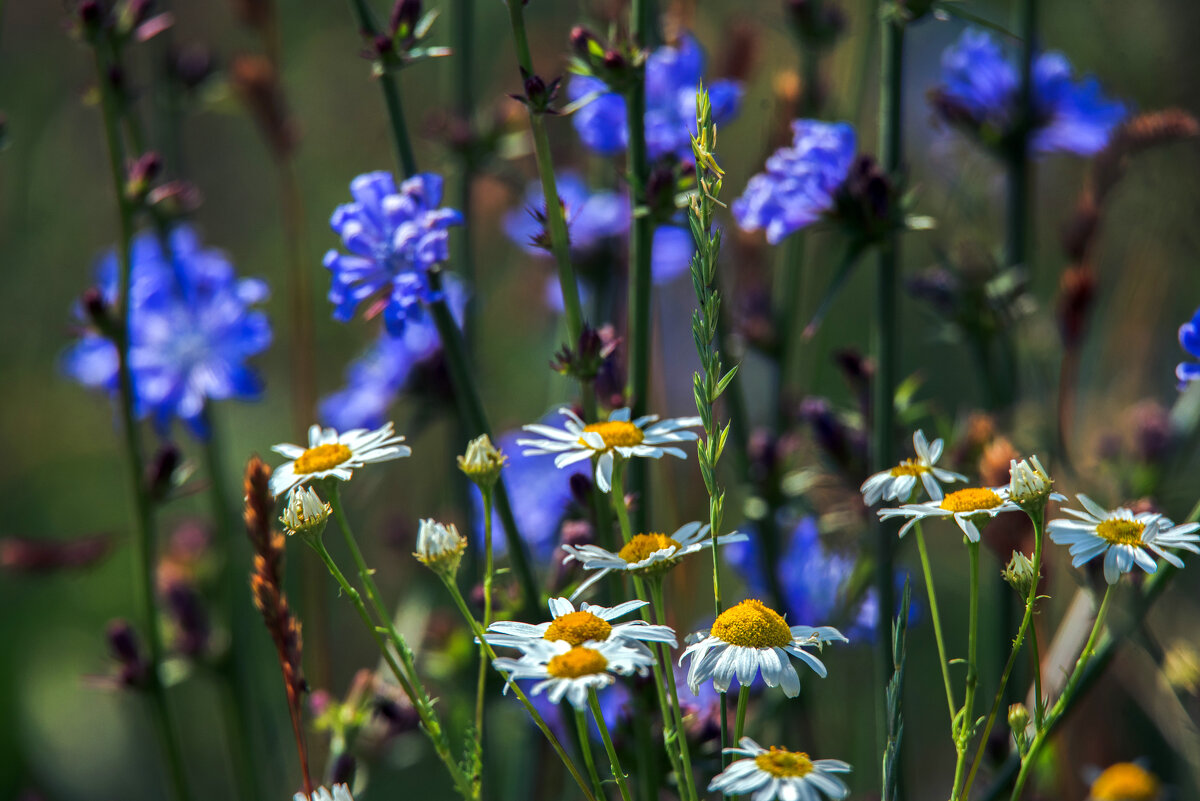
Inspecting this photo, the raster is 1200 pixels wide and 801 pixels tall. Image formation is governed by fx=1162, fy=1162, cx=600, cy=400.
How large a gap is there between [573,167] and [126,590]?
41.6 inches

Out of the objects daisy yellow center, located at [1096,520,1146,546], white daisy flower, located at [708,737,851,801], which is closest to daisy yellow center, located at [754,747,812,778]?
white daisy flower, located at [708,737,851,801]

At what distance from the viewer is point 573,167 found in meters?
1.63

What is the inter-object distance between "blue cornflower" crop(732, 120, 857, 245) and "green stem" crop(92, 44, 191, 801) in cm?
50

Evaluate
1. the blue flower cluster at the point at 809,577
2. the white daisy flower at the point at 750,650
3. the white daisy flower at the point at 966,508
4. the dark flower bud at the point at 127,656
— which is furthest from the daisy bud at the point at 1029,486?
the dark flower bud at the point at 127,656

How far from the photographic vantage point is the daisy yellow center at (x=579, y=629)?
57cm

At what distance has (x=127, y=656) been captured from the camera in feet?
3.13

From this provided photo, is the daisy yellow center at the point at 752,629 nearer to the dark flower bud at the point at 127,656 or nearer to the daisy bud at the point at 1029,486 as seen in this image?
the daisy bud at the point at 1029,486

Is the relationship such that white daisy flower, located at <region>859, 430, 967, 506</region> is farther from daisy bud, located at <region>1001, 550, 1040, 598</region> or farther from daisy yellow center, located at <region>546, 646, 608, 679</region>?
daisy yellow center, located at <region>546, 646, 608, 679</region>

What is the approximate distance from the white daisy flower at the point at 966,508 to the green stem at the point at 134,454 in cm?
61

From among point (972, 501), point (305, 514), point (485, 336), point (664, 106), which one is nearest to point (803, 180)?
point (664, 106)

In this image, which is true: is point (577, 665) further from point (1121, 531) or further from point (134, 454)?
point (134, 454)

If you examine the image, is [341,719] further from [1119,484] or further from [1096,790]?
[1119,484]

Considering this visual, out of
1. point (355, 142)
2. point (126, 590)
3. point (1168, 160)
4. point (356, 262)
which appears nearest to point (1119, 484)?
point (1168, 160)

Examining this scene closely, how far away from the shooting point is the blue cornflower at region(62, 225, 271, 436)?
3.82 feet
